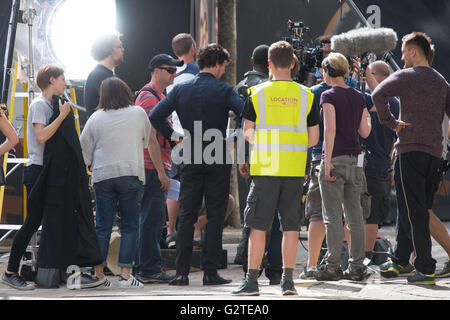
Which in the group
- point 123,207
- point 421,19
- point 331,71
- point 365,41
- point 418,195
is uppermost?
point 421,19

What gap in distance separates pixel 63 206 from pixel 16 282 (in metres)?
0.73

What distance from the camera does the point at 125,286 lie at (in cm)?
671

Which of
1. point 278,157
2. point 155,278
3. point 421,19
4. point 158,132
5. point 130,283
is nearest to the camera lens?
point 278,157

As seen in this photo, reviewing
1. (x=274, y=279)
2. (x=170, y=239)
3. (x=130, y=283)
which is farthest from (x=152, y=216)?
(x=274, y=279)

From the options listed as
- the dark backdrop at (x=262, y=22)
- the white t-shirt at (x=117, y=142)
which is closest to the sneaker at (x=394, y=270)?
the white t-shirt at (x=117, y=142)

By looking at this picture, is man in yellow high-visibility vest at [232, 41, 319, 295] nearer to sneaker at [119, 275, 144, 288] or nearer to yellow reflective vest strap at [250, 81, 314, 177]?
yellow reflective vest strap at [250, 81, 314, 177]

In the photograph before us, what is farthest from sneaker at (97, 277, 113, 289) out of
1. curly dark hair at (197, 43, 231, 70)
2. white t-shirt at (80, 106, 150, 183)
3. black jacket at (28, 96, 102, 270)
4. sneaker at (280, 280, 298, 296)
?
curly dark hair at (197, 43, 231, 70)

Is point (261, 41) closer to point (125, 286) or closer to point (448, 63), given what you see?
point (448, 63)

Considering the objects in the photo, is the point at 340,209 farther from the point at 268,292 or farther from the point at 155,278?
the point at 155,278

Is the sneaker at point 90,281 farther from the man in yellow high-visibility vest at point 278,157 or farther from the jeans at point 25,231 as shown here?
the man in yellow high-visibility vest at point 278,157

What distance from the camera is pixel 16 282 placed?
22.1ft
